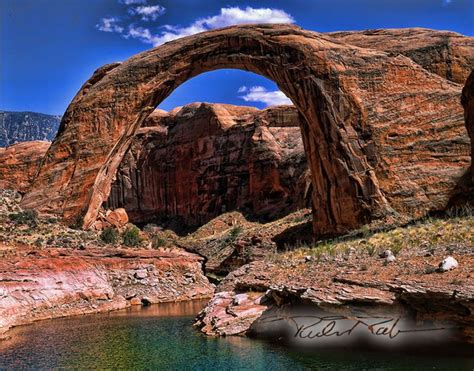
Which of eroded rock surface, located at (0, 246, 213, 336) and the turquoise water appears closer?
the turquoise water

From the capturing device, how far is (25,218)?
25.1 metres

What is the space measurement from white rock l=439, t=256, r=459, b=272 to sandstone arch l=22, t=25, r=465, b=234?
466 inches

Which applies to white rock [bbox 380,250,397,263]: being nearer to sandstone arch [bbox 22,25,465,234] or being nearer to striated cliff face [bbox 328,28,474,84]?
sandstone arch [bbox 22,25,465,234]

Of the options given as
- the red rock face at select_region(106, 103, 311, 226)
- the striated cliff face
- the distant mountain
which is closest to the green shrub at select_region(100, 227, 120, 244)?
the striated cliff face

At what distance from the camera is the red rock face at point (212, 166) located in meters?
45.1

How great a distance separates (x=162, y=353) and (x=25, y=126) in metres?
156

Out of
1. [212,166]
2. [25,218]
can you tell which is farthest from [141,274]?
[212,166]

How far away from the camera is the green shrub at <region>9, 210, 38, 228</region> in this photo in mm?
24906

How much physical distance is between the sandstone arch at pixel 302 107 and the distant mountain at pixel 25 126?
121 meters
